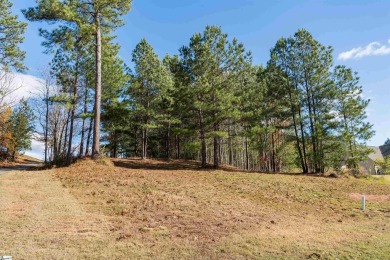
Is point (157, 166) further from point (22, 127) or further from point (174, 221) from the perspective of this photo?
point (22, 127)

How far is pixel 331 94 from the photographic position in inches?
919

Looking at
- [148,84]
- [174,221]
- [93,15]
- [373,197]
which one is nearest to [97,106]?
[93,15]

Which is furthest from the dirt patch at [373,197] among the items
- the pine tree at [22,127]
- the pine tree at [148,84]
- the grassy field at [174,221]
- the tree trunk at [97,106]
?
the pine tree at [22,127]

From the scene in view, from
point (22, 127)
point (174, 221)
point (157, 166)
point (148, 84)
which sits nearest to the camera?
point (174, 221)

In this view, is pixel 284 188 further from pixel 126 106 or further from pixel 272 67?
pixel 126 106

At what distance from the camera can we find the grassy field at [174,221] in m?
5.86

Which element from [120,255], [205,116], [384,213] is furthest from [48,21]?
[384,213]

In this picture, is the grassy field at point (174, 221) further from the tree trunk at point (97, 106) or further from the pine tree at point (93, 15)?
the pine tree at point (93, 15)

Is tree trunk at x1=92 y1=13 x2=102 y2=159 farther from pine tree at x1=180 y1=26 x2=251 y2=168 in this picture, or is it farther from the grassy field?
pine tree at x1=180 y1=26 x2=251 y2=168

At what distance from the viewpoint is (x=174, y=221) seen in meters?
7.84

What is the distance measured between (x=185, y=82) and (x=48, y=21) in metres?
10.1

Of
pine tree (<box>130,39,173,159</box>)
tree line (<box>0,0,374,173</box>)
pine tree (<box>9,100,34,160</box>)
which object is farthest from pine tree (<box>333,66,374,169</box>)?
pine tree (<box>9,100,34,160</box>)

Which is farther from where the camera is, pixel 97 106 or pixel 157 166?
pixel 157 166

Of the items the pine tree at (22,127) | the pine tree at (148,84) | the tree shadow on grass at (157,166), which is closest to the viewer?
the tree shadow on grass at (157,166)
